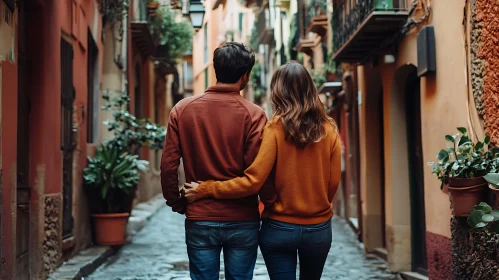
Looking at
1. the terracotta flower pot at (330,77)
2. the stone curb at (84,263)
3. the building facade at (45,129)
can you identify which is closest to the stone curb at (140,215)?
the stone curb at (84,263)

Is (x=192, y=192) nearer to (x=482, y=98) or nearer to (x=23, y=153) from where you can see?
(x=482, y=98)

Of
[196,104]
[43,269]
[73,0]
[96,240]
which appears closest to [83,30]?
[73,0]

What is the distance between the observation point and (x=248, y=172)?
12.5ft

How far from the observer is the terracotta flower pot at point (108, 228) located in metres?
11.6

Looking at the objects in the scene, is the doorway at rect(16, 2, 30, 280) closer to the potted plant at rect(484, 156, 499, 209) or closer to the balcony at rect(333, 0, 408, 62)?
the balcony at rect(333, 0, 408, 62)

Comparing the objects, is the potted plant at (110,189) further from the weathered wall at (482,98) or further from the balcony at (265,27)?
the balcony at (265,27)

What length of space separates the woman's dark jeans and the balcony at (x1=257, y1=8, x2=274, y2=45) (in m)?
24.1

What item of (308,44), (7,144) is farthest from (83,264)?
(308,44)

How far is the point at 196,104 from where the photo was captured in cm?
393

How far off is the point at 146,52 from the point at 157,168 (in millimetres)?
7774

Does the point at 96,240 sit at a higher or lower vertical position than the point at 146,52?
lower

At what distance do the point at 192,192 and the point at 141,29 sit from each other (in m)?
14.3

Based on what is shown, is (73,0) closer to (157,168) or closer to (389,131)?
(389,131)

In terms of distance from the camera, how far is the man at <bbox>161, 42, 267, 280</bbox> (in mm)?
3842
